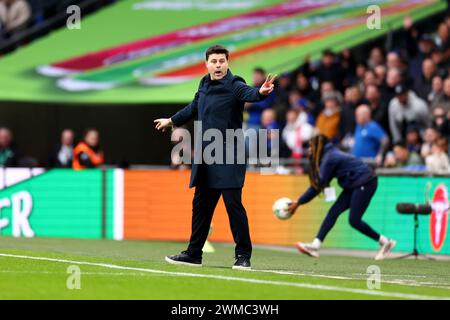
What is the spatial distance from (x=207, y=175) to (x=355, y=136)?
8942 mm

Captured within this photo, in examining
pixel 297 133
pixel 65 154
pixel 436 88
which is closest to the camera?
pixel 436 88

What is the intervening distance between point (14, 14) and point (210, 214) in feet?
54.4

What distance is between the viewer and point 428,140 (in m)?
21.5

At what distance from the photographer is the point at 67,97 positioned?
2527 cm

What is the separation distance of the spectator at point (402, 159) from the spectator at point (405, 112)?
86 centimetres

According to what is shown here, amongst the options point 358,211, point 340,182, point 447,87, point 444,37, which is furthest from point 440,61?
point 358,211

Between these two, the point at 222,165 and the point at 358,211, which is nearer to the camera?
the point at 222,165

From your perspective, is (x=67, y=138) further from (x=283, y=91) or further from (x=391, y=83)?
(x=391, y=83)

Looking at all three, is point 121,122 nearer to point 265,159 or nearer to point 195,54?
point 195,54

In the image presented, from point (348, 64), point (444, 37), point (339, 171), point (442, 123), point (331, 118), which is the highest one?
point (444, 37)

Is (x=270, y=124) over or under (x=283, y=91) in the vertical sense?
under
